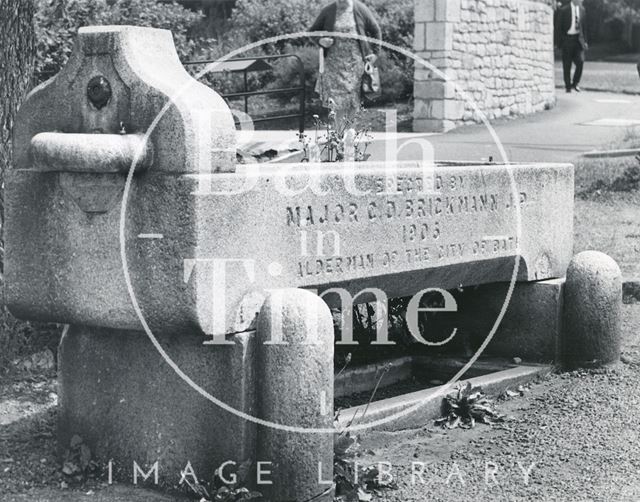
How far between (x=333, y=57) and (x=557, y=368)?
7969 millimetres

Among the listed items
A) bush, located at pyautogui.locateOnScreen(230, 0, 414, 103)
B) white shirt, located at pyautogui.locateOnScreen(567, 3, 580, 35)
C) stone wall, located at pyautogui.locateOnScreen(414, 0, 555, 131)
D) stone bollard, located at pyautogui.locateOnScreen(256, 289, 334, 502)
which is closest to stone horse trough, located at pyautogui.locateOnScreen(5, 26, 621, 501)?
stone bollard, located at pyautogui.locateOnScreen(256, 289, 334, 502)

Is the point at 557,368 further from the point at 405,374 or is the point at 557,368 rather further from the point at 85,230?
the point at 85,230

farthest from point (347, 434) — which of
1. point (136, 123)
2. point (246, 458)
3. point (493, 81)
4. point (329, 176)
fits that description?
point (493, 81)

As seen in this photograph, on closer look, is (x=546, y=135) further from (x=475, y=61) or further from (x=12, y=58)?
(x=12, y=58)

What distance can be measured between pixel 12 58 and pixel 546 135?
1104 cm

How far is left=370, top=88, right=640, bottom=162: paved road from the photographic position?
1393cm

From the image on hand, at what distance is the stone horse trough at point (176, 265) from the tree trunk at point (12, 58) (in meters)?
1.58

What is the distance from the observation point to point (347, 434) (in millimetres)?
4898

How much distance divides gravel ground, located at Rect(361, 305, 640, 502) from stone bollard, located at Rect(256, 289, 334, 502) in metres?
0.39

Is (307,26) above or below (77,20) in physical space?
below

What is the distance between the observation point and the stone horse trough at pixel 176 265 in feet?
14.3

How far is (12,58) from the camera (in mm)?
6250

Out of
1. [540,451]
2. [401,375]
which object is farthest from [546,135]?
[540,451]

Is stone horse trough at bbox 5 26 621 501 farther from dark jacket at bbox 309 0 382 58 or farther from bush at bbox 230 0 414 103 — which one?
bush at bbox 230 0 414 103
